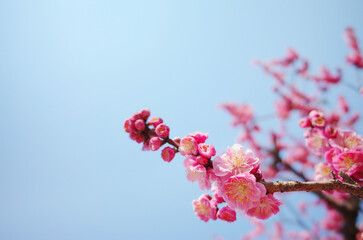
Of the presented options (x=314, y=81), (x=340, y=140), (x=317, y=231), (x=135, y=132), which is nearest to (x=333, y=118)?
(x=314, y=81)

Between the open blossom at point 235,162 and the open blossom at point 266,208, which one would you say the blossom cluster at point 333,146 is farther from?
the open blossom at point 235,162

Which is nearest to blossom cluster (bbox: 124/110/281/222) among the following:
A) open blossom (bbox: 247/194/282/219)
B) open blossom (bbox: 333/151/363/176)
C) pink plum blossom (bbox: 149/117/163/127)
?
open blossom (bbox: 247/194/282/219)

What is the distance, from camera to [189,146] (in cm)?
143

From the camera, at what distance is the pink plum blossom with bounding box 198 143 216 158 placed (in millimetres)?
1371

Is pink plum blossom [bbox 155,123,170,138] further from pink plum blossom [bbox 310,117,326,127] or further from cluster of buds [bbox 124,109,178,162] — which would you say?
pink plum blossom [bbox 310,117,326,127]

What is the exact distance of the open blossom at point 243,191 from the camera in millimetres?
1285

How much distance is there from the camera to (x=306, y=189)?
128 centimetres

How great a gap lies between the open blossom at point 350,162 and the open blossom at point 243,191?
2.67 feet

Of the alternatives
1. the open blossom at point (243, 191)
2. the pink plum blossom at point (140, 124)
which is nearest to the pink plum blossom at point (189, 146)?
the open blossom at point (243, 191)

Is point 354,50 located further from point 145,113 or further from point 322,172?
point 145,113

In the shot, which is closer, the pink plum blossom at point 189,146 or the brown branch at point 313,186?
the brown branch at point 313,186

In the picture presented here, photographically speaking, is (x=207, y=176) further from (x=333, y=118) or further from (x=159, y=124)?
(x=333, y=118)

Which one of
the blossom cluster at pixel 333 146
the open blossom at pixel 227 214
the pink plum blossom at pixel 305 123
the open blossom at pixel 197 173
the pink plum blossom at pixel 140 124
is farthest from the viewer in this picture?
the pink plum blossom at pixel 305 123

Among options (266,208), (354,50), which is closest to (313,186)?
(266,208)
